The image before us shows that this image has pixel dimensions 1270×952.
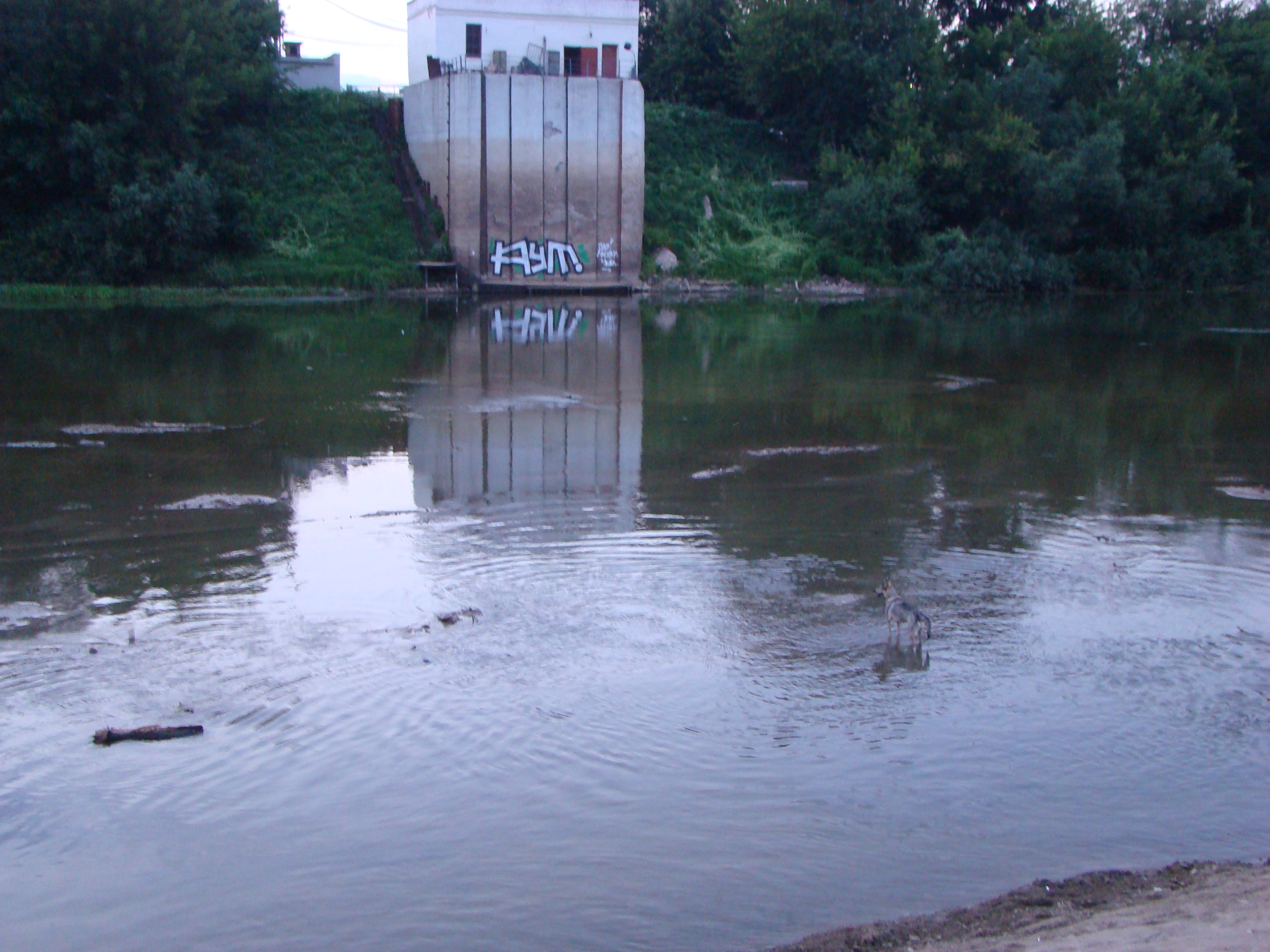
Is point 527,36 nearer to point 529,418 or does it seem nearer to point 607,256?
point 607,256

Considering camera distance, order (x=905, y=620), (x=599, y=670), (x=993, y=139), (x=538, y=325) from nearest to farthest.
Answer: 1. (x=599, y=670)
2. (x=905, y=620)
3. (x=538, y=325)
4. (x=993, y=139)

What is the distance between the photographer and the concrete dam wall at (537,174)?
45.6 metres

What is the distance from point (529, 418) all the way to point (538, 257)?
94.4 ft

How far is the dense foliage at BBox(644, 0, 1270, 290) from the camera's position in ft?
162

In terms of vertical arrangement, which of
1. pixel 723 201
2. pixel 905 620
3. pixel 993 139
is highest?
pixel 993 139

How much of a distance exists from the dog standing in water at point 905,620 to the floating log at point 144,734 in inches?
191

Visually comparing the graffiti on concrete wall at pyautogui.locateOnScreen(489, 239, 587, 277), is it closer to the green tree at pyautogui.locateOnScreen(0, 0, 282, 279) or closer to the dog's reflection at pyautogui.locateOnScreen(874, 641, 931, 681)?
the green tree at pyautogui.locateOnScreen(0, 0, 282, 279)

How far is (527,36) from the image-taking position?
5091 centimetres

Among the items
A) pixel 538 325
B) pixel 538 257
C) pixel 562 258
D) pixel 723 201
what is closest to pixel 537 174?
pixel 538 257

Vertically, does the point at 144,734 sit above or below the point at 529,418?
below

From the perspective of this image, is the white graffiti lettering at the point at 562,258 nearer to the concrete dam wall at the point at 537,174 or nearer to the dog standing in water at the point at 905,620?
the concrete dam wall at the point at 537,174

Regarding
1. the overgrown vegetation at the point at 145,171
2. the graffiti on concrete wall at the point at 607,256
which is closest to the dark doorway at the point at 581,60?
the graffiti on concrete wall at the point at 607,256

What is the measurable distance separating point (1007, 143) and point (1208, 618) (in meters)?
43.1

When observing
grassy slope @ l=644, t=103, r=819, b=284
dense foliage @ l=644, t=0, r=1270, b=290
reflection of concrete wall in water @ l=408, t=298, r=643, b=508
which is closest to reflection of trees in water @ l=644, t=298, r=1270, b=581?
reflection of concrete wall in water @ l=408, t=298, r=643, b=508
